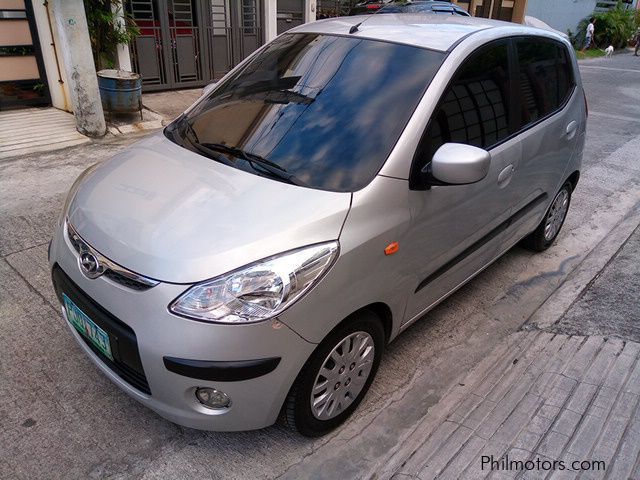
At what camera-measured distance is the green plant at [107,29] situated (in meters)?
6.67

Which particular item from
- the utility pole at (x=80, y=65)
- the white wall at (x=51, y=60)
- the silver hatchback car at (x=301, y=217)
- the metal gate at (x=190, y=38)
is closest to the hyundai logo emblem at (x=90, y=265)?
the silver hatchback car at (x=301, y=217)

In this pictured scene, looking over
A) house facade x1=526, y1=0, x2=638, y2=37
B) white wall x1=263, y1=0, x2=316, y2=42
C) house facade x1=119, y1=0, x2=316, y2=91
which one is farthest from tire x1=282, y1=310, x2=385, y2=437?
house facade x1=526, y1=0, x2=638, y2=37

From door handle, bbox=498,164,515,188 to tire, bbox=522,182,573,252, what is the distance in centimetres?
112

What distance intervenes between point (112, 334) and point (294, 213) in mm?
867

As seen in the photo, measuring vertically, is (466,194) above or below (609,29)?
above

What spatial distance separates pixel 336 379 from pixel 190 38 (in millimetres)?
7706

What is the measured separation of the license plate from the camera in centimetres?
206

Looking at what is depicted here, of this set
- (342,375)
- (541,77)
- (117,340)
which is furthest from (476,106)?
(117,340)

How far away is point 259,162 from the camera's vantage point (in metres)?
2.39

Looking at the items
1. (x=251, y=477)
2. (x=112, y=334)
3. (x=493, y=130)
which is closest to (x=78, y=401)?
(x=112, y=334)

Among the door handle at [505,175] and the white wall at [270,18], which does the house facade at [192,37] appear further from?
the door handle at [505,175]

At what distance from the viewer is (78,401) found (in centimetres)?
244

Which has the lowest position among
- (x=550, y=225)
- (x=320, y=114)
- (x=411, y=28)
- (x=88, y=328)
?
(x=550, y=225)

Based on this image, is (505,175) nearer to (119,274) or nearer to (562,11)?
(119,274)
